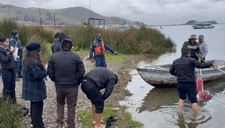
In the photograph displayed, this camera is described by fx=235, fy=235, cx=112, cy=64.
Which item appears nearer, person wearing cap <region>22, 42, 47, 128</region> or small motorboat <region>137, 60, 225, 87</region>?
person wearing cap <region>22, 42, 47, 128</region>

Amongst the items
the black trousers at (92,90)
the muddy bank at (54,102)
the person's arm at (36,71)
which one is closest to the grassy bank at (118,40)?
the muddy bank at (54,102)

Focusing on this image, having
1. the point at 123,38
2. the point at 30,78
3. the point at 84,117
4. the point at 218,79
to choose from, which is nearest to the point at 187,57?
the point at 84,117

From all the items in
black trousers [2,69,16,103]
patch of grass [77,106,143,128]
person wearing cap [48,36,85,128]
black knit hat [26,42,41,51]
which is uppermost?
black knit hat [26,42,41,51]

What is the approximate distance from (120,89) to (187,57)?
4.39 metres

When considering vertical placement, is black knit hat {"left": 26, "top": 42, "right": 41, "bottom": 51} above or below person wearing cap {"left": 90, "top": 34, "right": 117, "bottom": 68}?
above

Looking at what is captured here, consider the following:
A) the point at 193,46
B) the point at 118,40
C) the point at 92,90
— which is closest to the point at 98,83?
the point at 92,90

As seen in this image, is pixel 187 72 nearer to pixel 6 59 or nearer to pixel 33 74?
pixel 33 74

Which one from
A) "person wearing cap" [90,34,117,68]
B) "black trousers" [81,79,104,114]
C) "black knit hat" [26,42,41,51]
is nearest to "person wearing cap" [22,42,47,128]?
"black knit hat" [26,42,41,51]

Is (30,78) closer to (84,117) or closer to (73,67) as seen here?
(73,67)

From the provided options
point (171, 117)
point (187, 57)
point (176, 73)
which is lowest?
point (171, 117)

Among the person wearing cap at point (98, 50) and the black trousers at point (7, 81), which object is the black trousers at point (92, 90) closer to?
the black trousers at point (7, 81)

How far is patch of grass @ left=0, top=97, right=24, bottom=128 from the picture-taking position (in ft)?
14.7

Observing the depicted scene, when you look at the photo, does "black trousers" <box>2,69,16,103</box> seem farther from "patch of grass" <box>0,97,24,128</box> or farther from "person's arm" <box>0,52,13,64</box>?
"patch of grass" <box>0,97,24,128</box>

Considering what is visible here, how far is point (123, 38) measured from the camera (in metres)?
20.8
